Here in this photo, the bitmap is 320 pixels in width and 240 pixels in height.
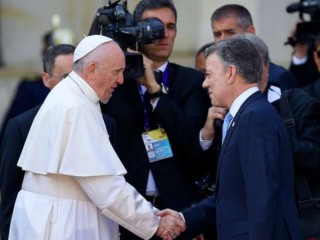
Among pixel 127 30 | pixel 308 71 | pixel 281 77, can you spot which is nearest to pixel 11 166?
pixel 127 30

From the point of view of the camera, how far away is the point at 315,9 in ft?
24.7

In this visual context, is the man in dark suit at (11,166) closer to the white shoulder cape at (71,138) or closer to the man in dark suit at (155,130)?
the white shoulder cape at (71,138)

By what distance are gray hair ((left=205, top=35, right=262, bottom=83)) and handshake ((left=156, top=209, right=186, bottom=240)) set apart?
1027mm

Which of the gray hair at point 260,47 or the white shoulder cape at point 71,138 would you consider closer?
the white shoulder cape at point 71,138

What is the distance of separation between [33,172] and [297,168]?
1.43m

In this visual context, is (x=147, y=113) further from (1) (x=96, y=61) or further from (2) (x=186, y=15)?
(2) (x=186, y=15)

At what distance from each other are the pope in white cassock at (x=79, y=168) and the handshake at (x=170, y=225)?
127 millimetres

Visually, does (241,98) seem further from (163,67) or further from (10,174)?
(10,174)

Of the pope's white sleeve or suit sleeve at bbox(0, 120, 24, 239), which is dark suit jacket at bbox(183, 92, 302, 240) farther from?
suit sleeve at bbox(0, 120, 24, 239)

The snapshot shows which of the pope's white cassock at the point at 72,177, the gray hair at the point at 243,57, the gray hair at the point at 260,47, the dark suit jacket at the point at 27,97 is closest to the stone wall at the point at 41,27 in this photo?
the dark suit jacket at the point at 27,97

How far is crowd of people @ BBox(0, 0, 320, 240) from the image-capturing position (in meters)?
4.98

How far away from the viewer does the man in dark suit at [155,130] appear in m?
6.04

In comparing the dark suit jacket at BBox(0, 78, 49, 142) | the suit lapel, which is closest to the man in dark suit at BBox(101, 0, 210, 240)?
the suit lapel

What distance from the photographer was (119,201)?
5.39 meters
